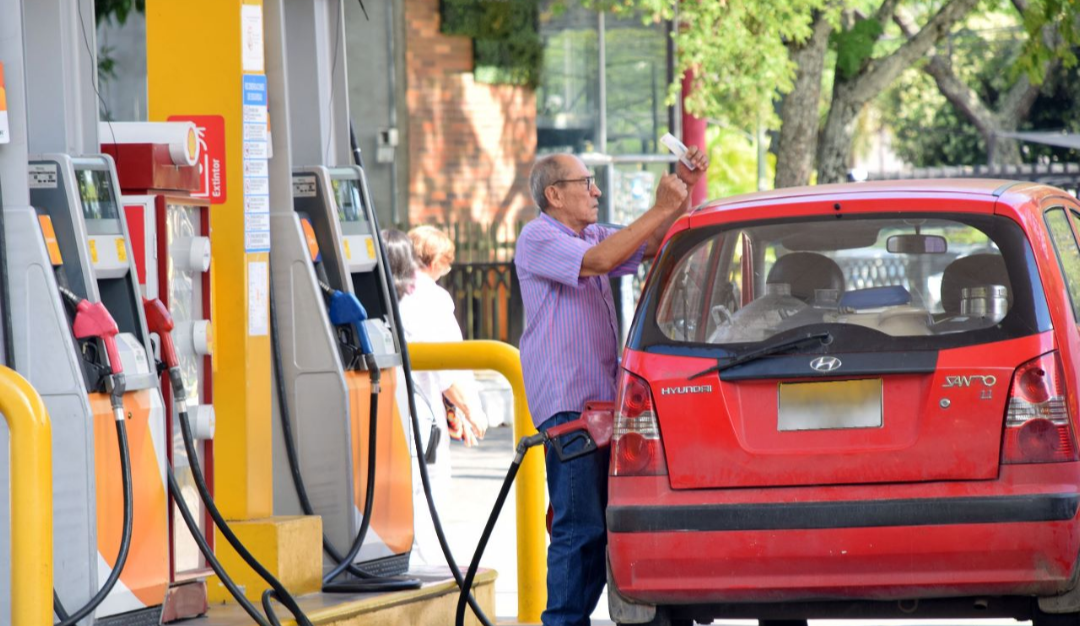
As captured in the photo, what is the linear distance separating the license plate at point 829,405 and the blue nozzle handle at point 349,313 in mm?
2402

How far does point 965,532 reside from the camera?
5316mm

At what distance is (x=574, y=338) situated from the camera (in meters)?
6.39

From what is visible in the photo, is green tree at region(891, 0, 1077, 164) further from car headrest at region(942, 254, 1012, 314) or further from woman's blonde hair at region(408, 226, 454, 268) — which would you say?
car headrest at region(942, 254, 1012, 314)

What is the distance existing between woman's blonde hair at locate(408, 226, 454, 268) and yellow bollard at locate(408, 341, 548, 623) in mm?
1729

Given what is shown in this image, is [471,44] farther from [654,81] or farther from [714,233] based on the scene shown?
[714,233]

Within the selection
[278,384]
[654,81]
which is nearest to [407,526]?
[278,384]

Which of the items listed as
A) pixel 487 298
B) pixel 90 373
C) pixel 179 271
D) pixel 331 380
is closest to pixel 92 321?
pixel 90 373

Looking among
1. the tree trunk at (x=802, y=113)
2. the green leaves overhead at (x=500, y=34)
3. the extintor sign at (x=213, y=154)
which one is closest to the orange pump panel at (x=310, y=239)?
the extintor sign at (x=213, y=154)

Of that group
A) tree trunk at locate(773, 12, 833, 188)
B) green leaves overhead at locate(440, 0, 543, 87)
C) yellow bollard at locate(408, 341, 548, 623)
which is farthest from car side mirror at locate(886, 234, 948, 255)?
green leaves overhead at locate(440, 0, 543, 87)

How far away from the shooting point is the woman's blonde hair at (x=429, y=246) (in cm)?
953

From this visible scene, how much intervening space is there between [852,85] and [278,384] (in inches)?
589

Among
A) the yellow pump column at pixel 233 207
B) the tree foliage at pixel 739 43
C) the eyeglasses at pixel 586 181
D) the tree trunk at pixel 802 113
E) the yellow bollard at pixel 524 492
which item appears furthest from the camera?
the tree trunk at pixel 802 113

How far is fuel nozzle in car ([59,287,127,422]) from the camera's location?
18.4 ft

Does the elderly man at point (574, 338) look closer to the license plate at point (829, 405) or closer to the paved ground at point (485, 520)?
the license plate at point (829, 405)
